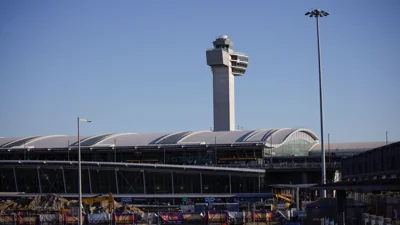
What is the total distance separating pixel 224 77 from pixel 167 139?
43.7m

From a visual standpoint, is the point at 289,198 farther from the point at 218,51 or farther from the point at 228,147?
the point at 218,51

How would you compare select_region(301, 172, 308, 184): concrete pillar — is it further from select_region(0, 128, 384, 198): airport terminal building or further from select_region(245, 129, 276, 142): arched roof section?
select_region(245, 129, 276, 142): arched roof section

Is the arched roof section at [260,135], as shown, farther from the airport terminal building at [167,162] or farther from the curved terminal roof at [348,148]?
the curved terminal roof at [348,148]

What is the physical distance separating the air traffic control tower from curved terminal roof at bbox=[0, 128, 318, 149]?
2943cm

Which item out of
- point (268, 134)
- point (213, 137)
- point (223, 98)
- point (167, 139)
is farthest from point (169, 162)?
point (223, 98)

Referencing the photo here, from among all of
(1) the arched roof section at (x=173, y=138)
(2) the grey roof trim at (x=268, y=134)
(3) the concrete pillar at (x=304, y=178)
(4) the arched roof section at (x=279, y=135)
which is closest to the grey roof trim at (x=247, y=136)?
(2) the grey roof trim at (x=268, y=134)

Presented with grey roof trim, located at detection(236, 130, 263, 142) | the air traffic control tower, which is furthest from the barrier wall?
the air traffic control tower

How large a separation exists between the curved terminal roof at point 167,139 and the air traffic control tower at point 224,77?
96.6 feet

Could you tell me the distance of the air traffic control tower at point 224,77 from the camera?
158500mm

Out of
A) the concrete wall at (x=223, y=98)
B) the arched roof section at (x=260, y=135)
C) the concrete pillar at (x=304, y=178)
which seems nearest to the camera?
the concrete pillar at (x=304, y=178)

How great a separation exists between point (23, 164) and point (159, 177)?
67.5ft

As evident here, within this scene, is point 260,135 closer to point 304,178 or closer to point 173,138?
point 304,178

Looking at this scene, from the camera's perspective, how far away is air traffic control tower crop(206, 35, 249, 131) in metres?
158

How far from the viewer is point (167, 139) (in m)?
122
